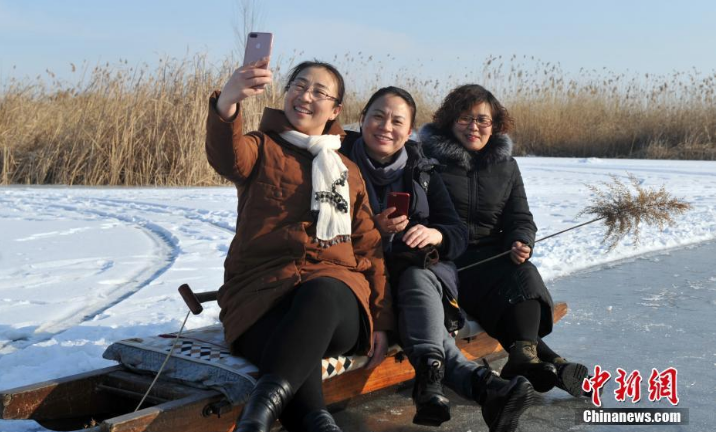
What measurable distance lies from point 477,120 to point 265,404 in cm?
175

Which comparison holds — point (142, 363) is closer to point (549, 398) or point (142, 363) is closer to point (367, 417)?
point (367, 417)

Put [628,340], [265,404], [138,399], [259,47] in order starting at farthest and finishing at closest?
[628,340], [138,399], [259,47], [265,404]

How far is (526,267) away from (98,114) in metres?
8.04

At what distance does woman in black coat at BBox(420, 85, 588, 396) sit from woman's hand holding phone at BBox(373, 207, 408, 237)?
516 mm

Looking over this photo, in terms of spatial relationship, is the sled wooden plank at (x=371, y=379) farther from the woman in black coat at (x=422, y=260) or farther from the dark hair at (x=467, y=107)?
the dark hair at (x=467, y=107)

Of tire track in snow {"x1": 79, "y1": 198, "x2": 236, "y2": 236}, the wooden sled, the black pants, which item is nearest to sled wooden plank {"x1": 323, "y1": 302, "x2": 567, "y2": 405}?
the wooden sled

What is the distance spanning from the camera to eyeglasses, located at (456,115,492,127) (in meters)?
3.45

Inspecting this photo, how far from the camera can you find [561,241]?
6312 millimetres

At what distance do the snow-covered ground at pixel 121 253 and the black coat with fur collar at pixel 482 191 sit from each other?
4.10ft

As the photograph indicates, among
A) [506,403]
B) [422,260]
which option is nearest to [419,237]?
[422,260]

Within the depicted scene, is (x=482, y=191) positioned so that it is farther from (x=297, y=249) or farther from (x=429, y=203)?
(x=297, y=249)

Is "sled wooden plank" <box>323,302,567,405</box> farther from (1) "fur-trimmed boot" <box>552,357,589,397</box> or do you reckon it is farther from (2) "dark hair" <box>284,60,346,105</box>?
(2) "dark hair" <box>284,60,346,105</box>

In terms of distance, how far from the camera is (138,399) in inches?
98.6

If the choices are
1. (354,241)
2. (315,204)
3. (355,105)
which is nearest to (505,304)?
(354,241)
